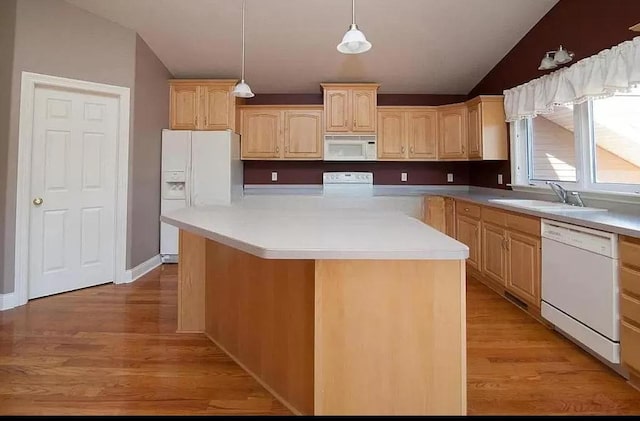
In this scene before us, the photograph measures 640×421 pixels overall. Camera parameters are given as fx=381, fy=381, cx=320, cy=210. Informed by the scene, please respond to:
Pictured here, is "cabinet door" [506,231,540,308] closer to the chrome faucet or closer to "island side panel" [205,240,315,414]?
the chrome faucet

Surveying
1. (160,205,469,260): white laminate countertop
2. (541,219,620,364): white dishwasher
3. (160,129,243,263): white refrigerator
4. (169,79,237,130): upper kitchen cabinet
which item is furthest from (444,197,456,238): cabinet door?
(169,79,237,130): upper kitchen cabinet

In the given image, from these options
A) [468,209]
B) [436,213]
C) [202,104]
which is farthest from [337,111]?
[468,209]

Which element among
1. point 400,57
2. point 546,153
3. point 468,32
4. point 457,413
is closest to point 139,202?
point 400,57

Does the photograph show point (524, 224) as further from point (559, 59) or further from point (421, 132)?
point (421, 132)

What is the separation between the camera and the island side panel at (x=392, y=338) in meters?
1.50

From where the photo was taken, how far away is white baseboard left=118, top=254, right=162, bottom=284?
12.7ft

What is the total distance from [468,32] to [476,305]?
9.31 ft

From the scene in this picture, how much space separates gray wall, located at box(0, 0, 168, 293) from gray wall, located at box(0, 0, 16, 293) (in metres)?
0.02

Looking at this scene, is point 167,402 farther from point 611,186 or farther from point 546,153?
point 546,153

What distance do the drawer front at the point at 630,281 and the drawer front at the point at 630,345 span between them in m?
0.18

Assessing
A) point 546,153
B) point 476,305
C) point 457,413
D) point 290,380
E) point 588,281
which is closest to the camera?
point 457,413

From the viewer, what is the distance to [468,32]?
13.3 ft

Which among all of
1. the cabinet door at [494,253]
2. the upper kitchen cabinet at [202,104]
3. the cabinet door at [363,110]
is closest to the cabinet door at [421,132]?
the cabinet door at [363,110]

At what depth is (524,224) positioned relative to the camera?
9.67ft
